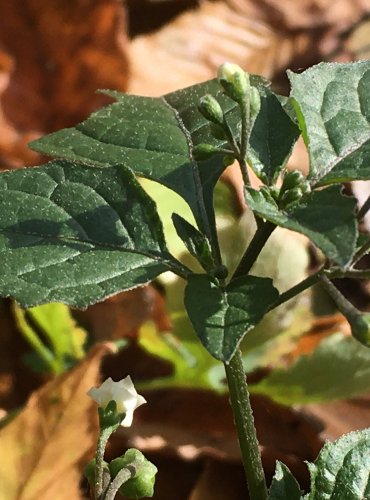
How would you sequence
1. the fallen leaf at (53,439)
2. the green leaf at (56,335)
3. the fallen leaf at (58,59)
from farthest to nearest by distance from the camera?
the fallen leaf at (58,59) < the green leaf at (56,335) < the fallen leaf at (53,439)

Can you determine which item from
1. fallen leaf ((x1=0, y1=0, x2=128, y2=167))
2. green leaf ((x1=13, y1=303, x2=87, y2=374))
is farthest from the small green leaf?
fallen leaf ((x1=0, y1=0, x2=128, y2=167))

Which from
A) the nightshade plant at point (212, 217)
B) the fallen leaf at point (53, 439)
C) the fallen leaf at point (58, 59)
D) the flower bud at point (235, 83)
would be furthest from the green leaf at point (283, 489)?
the fallen leaf at point (58, 59)

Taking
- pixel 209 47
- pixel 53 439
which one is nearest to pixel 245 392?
pixel 53 439

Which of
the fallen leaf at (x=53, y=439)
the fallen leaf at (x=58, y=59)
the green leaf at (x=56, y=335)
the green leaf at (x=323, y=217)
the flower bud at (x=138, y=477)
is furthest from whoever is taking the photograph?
the fallen leaf at (x=58, y=59)

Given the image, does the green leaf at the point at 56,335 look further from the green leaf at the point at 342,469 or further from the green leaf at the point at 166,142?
the green leaf at the point at 342,469

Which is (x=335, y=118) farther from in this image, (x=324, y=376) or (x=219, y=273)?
(x=324, y=376)

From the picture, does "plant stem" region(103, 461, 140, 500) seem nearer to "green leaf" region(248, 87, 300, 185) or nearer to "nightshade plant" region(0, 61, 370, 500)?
"nightshade plant" region(0, 61, 370, 500)
